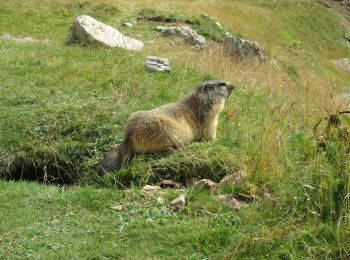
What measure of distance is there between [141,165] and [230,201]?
159 cm

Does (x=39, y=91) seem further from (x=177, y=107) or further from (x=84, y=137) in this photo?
(x=177, y=107)

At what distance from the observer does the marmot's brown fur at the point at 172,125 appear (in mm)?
7305


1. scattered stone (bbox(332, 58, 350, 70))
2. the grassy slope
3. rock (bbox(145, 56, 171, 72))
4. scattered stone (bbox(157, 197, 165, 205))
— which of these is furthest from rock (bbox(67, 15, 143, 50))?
scattered stone (bbox(332, 58, 350, 70))

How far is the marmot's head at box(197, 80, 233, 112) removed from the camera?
26.5ft

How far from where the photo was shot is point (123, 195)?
6.47 meters

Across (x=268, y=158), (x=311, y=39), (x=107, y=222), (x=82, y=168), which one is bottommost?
(x=311, y=39)

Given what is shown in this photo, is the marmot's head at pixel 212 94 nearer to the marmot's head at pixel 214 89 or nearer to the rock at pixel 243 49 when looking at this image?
the marmot's head at pixel 214 89

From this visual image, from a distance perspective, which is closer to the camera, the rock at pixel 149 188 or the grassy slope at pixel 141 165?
the grassy slope at pixel 141 165


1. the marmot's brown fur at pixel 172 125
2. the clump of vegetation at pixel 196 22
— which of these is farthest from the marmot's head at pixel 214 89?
the clump of vegetation at pixel 196 22

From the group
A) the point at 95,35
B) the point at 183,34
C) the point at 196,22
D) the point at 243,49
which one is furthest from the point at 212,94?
the point at 196,22

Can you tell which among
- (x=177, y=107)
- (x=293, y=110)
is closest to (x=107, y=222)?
(x=177, y=107)

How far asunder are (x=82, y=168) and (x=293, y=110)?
3890 mm

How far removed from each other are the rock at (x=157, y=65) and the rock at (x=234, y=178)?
215 inches

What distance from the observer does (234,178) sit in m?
6.63
